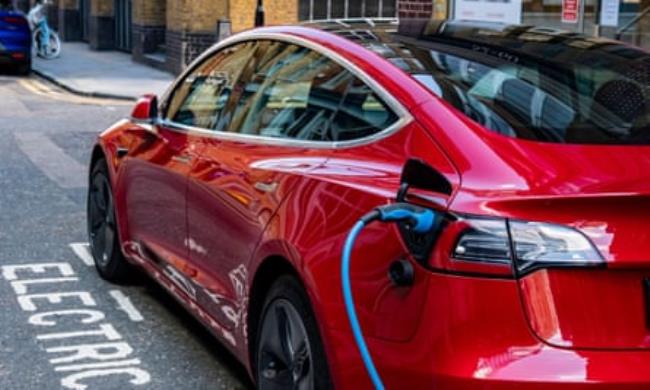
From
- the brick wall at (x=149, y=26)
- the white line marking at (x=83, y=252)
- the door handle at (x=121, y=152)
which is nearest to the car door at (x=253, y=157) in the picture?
the door handle at (x=121, y=152)

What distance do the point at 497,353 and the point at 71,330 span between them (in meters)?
3.14

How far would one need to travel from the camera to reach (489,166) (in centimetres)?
298

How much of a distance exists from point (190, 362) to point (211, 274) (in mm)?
655

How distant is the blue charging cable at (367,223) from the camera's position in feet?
9.45

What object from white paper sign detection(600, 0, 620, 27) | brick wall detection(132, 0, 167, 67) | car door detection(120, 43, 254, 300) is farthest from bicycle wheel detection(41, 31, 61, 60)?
car door detection(120, 43, 254, 300)

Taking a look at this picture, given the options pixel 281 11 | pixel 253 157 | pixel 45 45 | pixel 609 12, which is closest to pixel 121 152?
pixel 253 157

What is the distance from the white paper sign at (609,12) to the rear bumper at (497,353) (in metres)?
10.4

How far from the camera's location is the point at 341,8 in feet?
67.9

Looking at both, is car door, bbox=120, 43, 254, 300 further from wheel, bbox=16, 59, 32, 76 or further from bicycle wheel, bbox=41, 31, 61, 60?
bicycle wheel, bbox=41, 31, 61, 60

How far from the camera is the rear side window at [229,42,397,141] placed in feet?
11.8

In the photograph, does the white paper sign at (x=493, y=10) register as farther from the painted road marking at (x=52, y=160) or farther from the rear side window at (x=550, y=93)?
the rear side window at (x=550, y=93)

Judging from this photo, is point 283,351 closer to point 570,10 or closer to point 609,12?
point 609,12

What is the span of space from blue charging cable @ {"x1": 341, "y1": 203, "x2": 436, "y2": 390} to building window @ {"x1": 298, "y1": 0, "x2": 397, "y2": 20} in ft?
58.0

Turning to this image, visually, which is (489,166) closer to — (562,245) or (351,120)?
(562,245)
